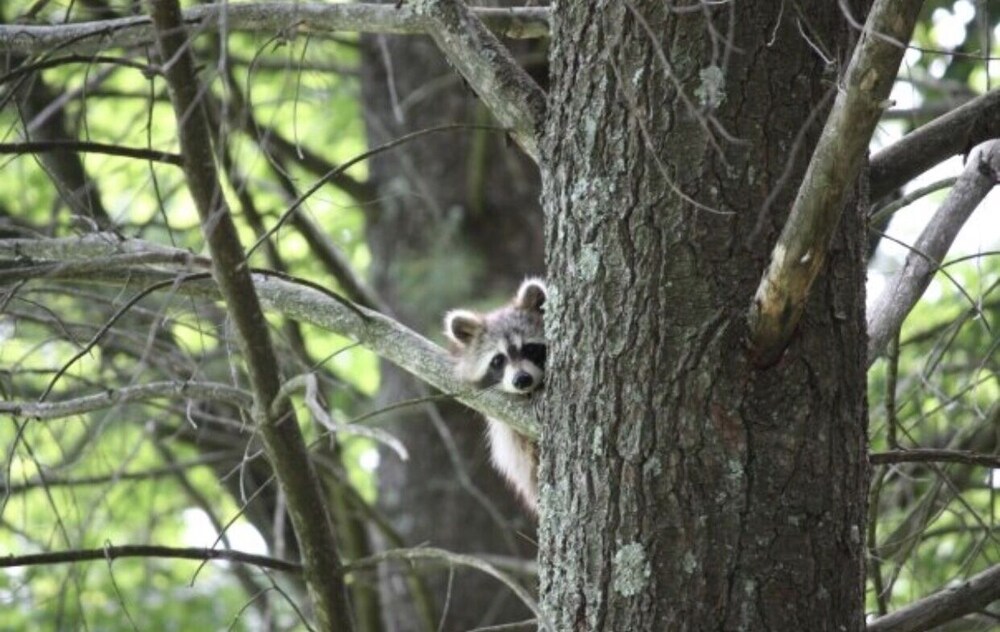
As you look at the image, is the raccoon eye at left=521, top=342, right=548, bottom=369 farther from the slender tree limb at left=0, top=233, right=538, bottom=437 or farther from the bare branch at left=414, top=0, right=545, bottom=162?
the bare branch at left=414, top=0, right=545, bottom=162

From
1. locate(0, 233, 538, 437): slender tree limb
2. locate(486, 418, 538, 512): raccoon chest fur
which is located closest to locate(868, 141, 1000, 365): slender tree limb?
locate(0, 233, 538, 437): slender tree limb

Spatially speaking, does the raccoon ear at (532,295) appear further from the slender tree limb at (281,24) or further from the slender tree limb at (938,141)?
the slender tree limb at (938,141)

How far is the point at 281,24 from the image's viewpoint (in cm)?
321

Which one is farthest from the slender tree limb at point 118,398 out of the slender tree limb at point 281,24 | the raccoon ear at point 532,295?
the raccoon ear at point 532,295

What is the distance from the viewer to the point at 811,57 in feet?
9.05

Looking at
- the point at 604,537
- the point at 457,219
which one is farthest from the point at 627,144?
the point at 457,219

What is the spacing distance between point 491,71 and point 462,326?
9.61 ft

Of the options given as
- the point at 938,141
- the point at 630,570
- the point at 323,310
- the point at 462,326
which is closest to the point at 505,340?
the point at 462,326

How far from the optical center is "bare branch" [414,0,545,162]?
118 inches

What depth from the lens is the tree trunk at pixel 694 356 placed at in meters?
2.58

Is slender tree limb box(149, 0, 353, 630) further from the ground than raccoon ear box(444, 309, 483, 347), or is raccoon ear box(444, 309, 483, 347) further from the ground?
raccoon ear box(444, 309, 483, 347)

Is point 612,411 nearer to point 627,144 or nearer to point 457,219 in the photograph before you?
point 627,144

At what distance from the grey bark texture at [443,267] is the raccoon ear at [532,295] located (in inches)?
61.1

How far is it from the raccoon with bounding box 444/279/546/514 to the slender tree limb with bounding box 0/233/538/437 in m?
1.77
